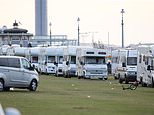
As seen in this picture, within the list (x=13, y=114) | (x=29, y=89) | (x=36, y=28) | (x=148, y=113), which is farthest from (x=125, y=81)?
(x=36, y=28)

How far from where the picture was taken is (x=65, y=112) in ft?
63.1

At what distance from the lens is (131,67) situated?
4962 cm

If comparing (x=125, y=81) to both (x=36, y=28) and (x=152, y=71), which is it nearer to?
(x=152, y=71)

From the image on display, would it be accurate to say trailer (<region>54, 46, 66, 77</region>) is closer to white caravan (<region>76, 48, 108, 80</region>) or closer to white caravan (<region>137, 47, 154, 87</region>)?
white caravan (<region>76, 48, 108, 80</region>)

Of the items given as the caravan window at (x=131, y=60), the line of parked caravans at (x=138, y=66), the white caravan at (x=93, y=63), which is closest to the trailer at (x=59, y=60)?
the white caravan at (x=93, y=63)

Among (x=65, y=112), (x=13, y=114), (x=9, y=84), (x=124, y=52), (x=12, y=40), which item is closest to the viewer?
(x=13, y=114)

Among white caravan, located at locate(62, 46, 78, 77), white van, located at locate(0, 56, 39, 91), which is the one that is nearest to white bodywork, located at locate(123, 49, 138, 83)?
white caravan, located at locate(62, 46, 78, 77)

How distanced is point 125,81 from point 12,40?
378ft

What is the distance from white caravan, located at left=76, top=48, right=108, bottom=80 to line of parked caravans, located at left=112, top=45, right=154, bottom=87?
2.27 m

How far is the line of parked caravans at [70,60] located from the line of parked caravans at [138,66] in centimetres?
272

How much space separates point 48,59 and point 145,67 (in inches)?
1310

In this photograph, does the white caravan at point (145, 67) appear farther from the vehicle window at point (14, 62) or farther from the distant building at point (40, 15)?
the distant building at point (40, 15)

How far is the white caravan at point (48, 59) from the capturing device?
240 feet

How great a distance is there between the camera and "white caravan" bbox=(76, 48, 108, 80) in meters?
55.1
